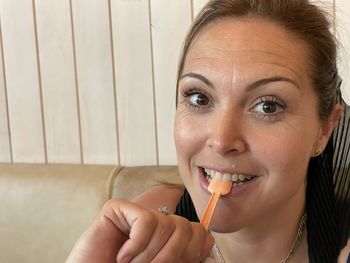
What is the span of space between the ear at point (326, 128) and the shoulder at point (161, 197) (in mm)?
325

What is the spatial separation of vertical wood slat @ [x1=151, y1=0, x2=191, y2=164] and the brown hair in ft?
1.48

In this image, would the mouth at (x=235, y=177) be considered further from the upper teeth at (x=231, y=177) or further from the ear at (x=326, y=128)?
the ear at (x=326, y=128)

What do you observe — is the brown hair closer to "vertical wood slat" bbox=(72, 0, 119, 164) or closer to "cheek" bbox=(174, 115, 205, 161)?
"cheek" bbox=(174, 115, 205, 161)

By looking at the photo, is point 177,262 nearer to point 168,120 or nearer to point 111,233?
point 111,233

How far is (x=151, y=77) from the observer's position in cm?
151

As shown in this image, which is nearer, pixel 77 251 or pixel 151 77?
pixel 77 251

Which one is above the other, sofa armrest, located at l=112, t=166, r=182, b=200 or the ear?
the ear

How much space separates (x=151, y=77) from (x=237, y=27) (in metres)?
0.61

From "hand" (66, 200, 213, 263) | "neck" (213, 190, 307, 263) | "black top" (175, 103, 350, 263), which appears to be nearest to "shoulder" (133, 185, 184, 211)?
"black top" (175, 103, 350, 263)

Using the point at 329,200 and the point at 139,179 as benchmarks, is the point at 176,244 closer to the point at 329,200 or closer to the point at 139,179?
the point at 329,200

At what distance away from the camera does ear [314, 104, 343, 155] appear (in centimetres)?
99

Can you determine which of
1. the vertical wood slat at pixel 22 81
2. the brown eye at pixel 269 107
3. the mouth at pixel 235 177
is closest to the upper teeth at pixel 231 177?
the mouth at pixel 235 177

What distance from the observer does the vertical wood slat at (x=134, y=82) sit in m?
1.49

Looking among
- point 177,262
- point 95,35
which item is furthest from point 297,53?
point 95,35
